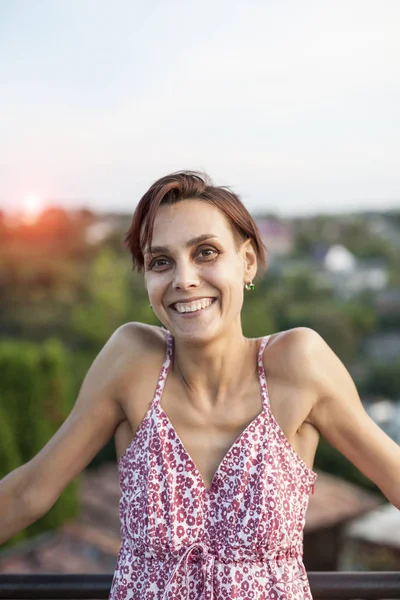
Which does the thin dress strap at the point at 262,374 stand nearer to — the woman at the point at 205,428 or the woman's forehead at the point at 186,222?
the woman at the point at 205,428

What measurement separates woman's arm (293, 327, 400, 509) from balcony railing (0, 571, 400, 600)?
0.15 m

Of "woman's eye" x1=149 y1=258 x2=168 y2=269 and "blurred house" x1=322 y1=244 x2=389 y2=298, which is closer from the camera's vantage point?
"woman's eye" x1=149 y1=258 x2=168 y2=269

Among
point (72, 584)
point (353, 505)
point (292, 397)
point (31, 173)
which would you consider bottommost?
point (353, 505)

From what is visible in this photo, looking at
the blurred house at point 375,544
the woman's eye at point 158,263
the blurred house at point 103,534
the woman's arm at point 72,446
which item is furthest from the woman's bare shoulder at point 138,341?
the blurred house at point 375,544

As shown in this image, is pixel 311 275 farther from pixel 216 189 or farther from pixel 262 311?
pixel 216 189

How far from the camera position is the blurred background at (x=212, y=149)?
22703 millimetres

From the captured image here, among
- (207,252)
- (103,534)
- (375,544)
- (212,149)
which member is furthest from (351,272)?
(207,252)

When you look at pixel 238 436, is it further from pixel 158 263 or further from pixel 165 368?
pixel 158 263

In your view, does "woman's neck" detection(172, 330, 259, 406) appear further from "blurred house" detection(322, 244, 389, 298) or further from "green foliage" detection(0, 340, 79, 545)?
"blurred house" detection(322, 244, 389, 298)

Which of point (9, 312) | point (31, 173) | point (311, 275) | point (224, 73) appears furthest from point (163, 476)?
point (224, 73)

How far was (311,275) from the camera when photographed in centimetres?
2530

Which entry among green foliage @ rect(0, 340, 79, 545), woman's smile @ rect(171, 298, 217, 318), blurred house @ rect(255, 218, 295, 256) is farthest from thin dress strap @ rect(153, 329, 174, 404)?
blurred house @ rect(255, 218, 295, 256)

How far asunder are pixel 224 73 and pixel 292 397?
31869mm

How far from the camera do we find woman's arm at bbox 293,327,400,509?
1.14 m
